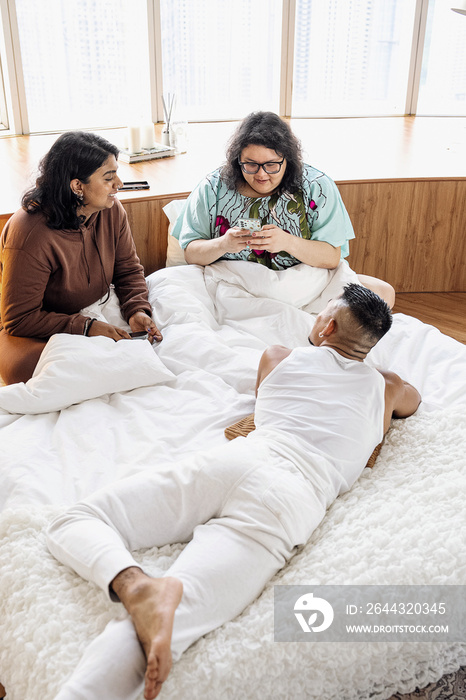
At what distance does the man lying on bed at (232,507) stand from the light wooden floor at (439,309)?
4.09 ft

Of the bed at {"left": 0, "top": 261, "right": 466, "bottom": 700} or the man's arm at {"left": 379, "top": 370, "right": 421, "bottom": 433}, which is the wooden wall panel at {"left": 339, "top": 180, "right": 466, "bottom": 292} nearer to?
the bed at {"left": 0, "top": 261, "right": 466, "bottom": 700}

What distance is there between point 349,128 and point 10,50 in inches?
81.4

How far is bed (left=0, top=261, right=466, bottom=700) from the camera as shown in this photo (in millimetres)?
1134

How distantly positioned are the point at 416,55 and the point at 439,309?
233cm

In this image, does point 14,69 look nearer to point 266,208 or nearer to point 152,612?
point 266,208

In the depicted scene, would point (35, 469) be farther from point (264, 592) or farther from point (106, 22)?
point (106, 22)

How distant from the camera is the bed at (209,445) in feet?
3.72

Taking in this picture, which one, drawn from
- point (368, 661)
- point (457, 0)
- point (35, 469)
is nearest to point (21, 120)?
point (457, 0)

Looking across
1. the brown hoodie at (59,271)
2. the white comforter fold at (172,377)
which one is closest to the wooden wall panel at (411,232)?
the white comforter fold at (172,377)

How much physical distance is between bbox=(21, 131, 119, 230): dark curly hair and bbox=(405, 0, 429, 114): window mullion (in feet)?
10.6

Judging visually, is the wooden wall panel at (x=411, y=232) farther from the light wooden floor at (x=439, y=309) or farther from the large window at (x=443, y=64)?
the large window at (x=443, y=64)

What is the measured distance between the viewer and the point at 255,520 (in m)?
1.24

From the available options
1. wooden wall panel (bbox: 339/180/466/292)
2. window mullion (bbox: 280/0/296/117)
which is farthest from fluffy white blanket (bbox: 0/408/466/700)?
window mullion (bbox: 280/0/296/117)

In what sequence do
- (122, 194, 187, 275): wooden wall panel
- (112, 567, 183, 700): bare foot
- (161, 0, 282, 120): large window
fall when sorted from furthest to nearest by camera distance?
(161, 0, 282, 120): large window < (122, 194, 187, 275): wooden wall panel < (112, 567, 183, 700): bare foot
